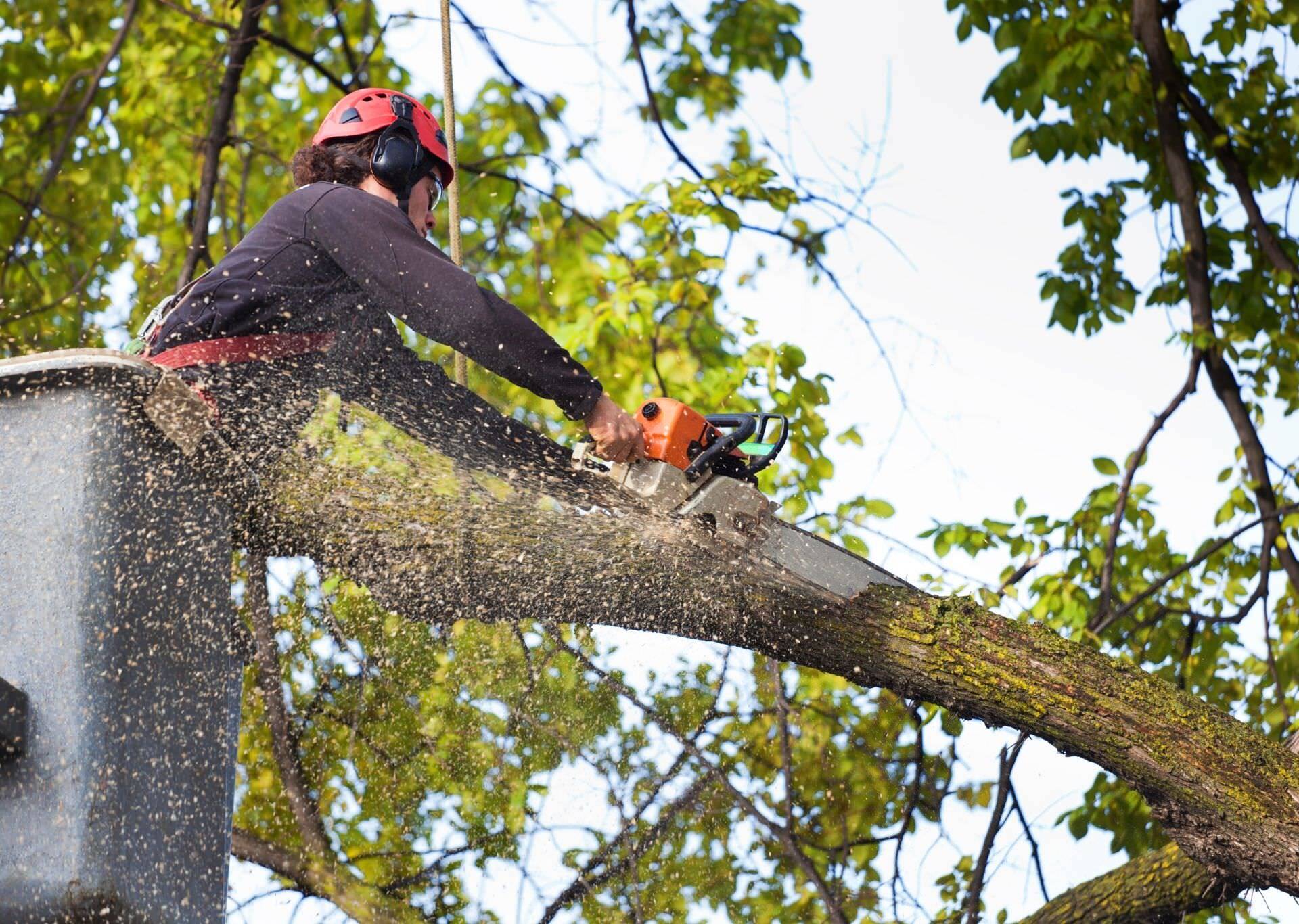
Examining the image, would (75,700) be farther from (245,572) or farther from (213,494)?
(245,572)

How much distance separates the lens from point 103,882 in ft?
8.80

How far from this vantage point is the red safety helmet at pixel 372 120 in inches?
144

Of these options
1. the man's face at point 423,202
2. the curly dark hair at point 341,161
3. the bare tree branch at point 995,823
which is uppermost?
the curly dark hair at point 341,161

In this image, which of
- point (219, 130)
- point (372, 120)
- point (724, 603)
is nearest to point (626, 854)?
point (724, 603)

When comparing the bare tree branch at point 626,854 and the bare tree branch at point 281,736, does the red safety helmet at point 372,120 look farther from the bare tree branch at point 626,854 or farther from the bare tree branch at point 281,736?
the bare tree branch at point 626,854

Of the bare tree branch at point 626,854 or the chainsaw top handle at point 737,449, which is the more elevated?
the chainsaw top handle at point 737,449

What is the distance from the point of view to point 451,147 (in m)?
3.77

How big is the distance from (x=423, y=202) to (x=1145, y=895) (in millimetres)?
2803

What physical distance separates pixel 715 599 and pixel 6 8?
7601mm

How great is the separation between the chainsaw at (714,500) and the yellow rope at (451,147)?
69 cm

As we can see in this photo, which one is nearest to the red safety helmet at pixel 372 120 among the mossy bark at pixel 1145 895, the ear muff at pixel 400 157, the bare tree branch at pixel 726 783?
the ear muff at pixel 400 157

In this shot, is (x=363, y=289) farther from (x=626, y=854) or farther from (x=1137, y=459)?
(x=1137, y=459)

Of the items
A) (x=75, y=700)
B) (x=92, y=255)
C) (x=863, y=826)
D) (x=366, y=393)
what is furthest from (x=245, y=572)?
(x=92, y=255)

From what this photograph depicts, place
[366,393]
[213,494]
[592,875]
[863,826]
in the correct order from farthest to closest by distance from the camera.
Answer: [863,826]
[592,875]
[366,393]
[213,494]
